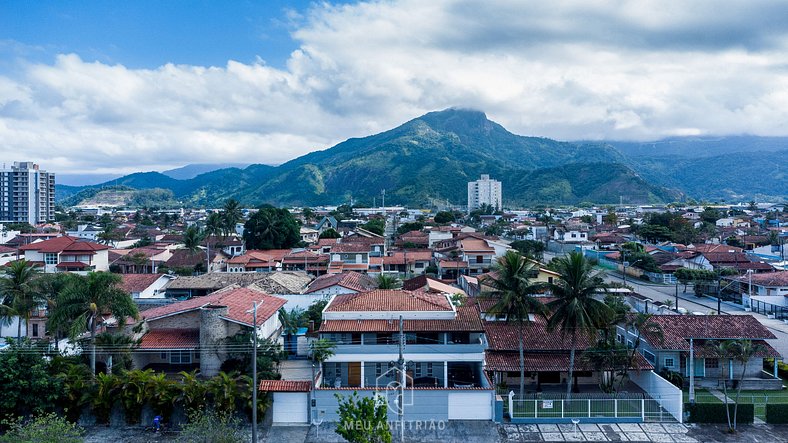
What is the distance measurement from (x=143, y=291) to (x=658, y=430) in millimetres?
38572

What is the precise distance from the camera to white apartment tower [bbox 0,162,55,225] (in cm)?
14712

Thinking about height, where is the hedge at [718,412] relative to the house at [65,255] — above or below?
below

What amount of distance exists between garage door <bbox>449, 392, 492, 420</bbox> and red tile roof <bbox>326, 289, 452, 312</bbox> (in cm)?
461

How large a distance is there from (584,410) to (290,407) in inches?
483

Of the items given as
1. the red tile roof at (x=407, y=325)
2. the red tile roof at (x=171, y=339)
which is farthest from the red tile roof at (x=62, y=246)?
the red tile roof at (x=407, y=325)

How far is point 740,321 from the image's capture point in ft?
101

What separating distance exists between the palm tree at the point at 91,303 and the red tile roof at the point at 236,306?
3077 millimetres

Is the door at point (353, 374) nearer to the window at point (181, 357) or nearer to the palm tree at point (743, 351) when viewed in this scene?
the window at point (181, 357)

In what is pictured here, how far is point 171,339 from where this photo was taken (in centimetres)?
2831

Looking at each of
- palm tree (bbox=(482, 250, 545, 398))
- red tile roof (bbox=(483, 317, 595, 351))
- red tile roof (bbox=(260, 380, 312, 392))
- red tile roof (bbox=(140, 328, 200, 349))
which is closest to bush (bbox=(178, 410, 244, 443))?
red tile roof (bbox=(260, 380, 312, 392))

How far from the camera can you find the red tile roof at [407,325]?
86.7 feet

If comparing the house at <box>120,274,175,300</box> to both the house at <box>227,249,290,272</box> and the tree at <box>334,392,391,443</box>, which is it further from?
the tree at <box>334,392,391,443</box>

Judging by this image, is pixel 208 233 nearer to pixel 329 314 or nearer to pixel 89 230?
pixel 89 230

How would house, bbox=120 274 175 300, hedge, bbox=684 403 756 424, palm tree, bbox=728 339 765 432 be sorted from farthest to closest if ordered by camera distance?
1. house, bbox=120 274 175 300
2. palm tree, bbox=728 339 765 432
3. hedge, bbox=684 403 756 424
